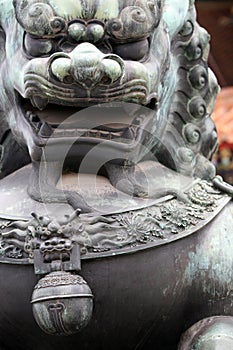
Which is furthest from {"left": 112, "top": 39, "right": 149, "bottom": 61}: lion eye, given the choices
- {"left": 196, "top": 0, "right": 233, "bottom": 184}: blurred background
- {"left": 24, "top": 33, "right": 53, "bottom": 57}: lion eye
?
{"left": 196, "top": 0, "right": 233, "bottom": 184}: blurred background

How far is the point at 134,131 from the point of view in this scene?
2.21m

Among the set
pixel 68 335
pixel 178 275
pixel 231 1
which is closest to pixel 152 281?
pixel 178 275

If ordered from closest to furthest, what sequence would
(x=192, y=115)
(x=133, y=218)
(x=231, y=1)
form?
(x=133, y=218)
(x=192, y=115)
(x=231, y=1)

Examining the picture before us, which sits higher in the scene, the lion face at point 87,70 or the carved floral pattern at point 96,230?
the lion face at point 87,70

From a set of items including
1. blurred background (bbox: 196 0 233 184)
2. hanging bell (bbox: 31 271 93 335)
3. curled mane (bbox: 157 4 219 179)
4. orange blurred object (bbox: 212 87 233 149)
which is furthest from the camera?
blurred background (bbox: 196 0 233 184)

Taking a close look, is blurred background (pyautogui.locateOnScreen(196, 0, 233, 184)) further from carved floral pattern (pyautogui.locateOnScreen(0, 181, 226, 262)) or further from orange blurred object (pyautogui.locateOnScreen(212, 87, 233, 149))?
carved floral pattern (pyautogui.locateOnScreen(0, 181, 226, 262))

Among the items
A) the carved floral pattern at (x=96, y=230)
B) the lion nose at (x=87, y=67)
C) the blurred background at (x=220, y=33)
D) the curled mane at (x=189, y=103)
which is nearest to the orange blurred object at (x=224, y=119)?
the blurred background at (x=220, y=33)

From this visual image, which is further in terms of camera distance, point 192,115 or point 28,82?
point 192,115

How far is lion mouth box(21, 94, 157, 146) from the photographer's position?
7.00 feet

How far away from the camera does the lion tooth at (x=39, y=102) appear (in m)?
2.10

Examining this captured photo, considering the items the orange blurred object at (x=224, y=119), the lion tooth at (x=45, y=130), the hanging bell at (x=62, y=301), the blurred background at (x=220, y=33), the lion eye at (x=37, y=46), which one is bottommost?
the blurred background at (x=220, y=33)

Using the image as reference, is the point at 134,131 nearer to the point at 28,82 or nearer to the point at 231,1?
the point at 28,82

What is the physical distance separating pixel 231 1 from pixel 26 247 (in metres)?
6.71

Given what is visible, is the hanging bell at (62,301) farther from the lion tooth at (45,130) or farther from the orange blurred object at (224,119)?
the orange blurred object at (224,119)
